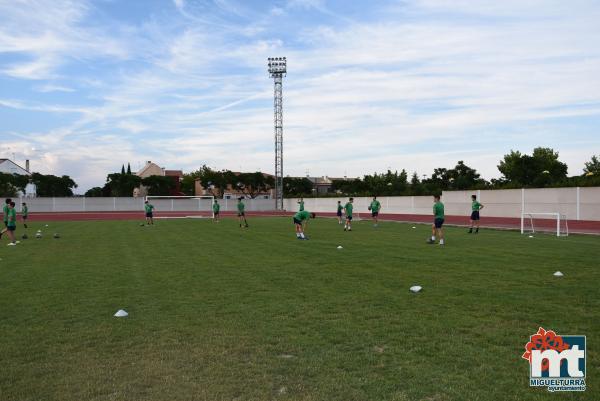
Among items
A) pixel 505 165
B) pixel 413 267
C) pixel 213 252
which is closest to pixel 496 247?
pixel 413 267

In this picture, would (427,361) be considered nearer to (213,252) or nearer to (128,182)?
(213,252)

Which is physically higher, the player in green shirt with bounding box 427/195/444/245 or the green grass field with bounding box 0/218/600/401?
the player in green shirt with bounding box 427/195/444/245

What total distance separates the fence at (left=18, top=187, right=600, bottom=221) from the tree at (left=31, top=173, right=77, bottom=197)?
27867 millimetres

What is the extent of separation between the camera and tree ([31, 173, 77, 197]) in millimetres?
88562

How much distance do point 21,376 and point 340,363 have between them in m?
3.34

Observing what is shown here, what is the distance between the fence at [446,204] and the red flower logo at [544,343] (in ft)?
88.7

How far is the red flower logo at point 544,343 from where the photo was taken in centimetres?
573

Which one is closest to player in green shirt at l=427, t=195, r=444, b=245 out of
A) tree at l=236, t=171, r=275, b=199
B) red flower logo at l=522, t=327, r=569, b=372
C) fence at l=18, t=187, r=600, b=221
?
red flower logo at l=522, t=327, r=569, b=372

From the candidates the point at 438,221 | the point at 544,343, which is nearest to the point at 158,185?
the point at 438,221

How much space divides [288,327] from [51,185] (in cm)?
9332

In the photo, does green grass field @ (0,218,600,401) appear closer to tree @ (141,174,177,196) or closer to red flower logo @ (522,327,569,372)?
red flower logo @ (522,327,569,372)

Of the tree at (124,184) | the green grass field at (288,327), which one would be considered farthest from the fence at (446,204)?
the green grass field at (288,327)

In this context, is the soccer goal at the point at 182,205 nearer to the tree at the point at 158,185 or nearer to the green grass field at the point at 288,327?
the tree at the point at 158,185

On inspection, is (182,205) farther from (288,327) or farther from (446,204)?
(288,327)
